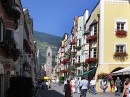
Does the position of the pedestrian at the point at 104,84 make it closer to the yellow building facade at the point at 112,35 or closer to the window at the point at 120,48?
the yellow building facade at the point at 112,35

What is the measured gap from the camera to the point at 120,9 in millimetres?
54656

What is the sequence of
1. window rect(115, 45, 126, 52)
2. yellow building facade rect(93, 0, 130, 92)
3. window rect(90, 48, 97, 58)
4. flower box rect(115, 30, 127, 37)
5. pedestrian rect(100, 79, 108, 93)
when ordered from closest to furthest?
pedestrian rect(100, 79, 108, 93)
flower box rect(115, 30, 127, 37)
yellow building facade rect(93, 0, 130, 92)
window rect(115, 45, 126, 52)
window rect(90, 48, 97, 58)

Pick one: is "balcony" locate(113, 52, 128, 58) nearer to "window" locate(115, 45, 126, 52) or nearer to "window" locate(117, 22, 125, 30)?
"window" locate(115, 45, 126, 52)

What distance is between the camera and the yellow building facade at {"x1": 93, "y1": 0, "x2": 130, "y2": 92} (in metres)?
54.1

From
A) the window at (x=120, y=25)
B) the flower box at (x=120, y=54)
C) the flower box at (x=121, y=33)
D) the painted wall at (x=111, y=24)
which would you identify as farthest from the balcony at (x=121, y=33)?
the flower box at (x=120, y=54)

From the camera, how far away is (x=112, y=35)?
54469 mm

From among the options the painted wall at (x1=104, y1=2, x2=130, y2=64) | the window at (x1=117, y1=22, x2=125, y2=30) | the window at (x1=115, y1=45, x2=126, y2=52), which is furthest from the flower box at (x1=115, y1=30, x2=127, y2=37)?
the window at (x1=115, y1=45, x2=126, y2=52)

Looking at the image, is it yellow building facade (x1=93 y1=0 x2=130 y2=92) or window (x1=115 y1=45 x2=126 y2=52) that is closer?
yellow building facade (x1=93 y1=0 x2=130 y2=92)

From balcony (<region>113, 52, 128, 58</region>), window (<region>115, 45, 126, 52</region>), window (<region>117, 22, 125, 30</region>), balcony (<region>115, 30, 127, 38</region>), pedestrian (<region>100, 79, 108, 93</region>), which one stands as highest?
window (<region>117, 22, 125, 30</region>)

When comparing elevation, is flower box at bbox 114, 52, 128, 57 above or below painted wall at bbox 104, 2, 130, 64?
below

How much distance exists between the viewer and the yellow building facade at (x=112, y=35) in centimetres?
5412

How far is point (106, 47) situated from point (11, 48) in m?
32.8

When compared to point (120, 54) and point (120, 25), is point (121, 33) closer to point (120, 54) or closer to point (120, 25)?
point (120, 25)

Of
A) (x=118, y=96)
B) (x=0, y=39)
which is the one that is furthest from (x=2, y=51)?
(x=118, y=96)
